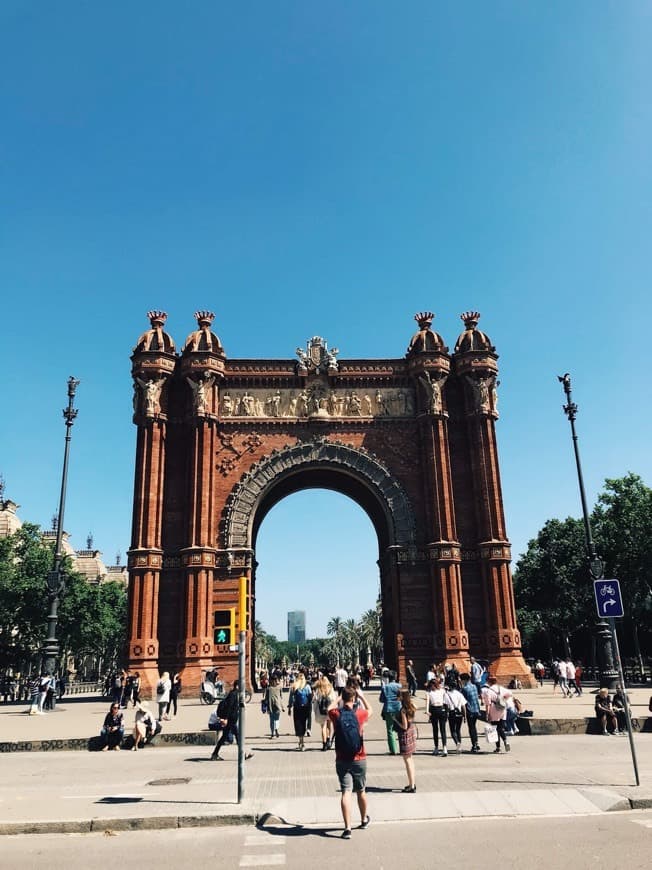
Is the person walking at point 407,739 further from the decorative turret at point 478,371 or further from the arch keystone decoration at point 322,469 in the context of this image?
the decorative turret at point 478,371

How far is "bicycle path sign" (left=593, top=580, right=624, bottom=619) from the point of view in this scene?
1280 centimetres

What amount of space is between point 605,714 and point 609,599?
6628mm

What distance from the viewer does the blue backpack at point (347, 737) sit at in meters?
8.84

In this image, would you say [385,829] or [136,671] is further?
[136,671]

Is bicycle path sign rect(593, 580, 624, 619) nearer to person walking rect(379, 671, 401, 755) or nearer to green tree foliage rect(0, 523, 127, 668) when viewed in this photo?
person walking rect(379, 671, 401, 755)

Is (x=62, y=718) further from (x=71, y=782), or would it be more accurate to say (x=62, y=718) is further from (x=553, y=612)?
(x=553, y=612)

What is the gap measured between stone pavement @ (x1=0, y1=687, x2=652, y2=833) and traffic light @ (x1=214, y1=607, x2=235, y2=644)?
7.88 feet

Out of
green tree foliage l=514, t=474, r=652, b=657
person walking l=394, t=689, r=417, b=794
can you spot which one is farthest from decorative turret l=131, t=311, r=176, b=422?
green tree foliage l=514, t=474, r=652, b=657

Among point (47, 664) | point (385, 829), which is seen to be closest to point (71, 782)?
point (385, 829)

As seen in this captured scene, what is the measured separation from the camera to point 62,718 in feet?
86.0

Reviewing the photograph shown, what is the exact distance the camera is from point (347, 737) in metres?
8.88

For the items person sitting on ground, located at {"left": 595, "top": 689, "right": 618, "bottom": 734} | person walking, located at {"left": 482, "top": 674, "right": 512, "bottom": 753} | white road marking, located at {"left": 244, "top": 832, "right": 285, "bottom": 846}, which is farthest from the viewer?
person sitting on ground, located at {"left": 595, "top": 689, "right": 618, "bottom": 734}

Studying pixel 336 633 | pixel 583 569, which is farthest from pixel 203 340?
pixel 336 633

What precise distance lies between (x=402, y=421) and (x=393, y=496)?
14.4 ft
